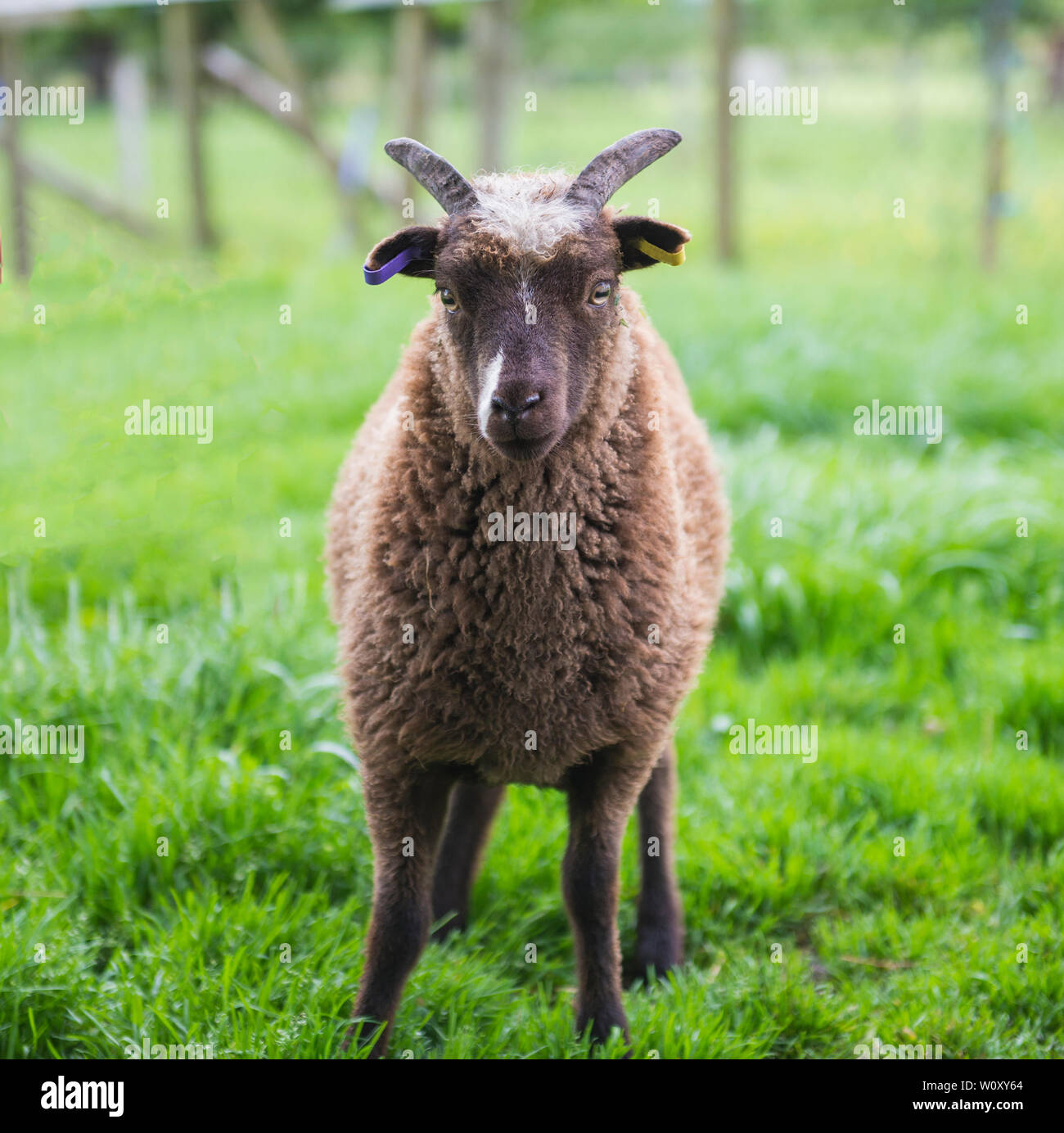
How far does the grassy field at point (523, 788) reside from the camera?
3094 millimetres

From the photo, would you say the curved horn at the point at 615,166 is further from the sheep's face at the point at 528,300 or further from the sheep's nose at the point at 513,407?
the sheep's nose at the point at 513,407

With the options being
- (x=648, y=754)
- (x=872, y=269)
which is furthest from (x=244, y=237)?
(x=648, y=754)

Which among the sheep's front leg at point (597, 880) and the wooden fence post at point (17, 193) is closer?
the sheep's front leg at point (597, 880)

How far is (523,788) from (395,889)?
100 cm

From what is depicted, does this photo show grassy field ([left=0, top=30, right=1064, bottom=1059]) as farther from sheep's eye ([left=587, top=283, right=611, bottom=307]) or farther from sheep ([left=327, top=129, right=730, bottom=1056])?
sheep's eye ([left=587, top=283, right=611, bottom=307])

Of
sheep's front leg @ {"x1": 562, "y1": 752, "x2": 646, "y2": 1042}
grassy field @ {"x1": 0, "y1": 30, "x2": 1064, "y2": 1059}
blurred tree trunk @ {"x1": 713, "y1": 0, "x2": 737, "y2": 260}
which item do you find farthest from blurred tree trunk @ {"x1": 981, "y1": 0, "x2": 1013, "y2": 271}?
sheep's front leg @ {"x1": 562, "y1": 752, "x2": 646, "y2": 1042}

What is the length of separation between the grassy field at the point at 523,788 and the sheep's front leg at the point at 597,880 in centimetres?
9

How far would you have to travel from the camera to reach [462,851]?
352 centimetres

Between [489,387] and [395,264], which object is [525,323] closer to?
[489,387]

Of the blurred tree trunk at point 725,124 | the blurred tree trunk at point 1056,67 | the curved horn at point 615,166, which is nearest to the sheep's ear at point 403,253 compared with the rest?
the curved horn at point 615,166

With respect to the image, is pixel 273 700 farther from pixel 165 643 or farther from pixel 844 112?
pixel 844 112

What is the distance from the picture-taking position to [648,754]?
117 inches

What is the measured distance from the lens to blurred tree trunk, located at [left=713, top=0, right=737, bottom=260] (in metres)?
10.1
